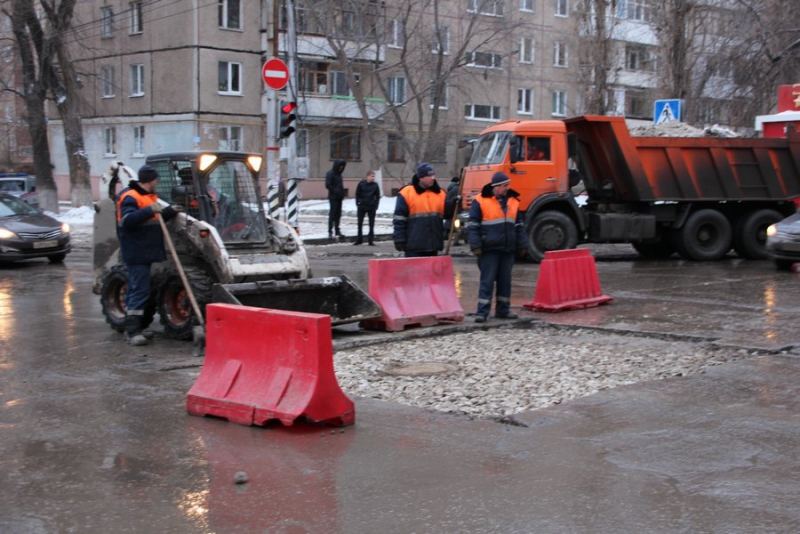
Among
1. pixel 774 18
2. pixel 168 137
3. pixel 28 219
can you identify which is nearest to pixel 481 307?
pixel 28 219

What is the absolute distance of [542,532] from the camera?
4809 mm

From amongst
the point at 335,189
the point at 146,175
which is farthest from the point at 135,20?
the point at 146,175

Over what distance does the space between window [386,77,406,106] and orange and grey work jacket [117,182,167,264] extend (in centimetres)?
4038

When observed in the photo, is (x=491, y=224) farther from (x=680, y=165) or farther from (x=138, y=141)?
(x=138, y=141)

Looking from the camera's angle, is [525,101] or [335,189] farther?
[525,101]

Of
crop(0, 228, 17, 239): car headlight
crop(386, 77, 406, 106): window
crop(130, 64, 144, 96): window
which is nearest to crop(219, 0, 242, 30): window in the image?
crop(130, 64, 144, 96): window

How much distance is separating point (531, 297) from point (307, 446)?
7.99 m

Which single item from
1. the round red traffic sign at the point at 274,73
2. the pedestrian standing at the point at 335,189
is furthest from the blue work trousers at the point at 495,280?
the pedestrian standing at the point at 335,189

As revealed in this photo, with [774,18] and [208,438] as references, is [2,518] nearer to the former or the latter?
[208,438]

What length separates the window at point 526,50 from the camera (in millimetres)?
51756

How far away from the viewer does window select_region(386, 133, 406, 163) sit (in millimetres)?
50469

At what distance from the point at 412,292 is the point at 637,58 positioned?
47.6m

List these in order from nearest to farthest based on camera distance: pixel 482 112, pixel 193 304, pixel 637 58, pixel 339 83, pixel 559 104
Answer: pixel 193 304
pixel 339 83
pixel 482 112
pixel 637 58
pixel 559 104

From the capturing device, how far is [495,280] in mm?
11430
